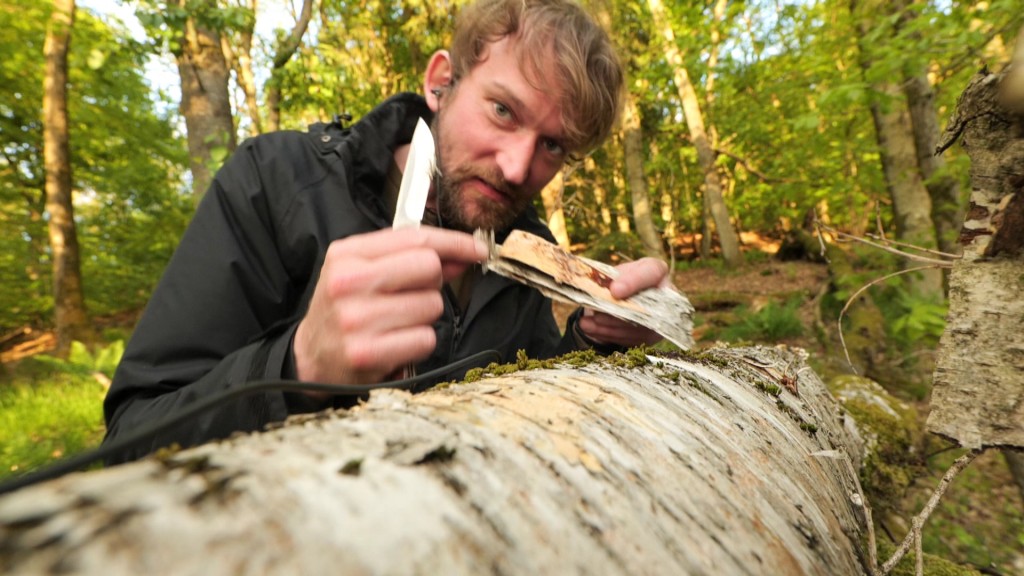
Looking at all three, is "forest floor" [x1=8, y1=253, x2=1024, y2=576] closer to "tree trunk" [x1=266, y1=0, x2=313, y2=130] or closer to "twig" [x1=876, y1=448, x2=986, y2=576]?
"twig" [x1=876, y1=448, x2=986, y2=576]

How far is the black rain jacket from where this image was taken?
48.4 inches

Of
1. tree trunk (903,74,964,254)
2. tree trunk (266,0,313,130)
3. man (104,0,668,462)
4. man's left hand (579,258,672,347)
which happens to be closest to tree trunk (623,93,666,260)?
tree trunk (903,74,964,254)

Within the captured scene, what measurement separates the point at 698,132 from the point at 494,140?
33.1ft

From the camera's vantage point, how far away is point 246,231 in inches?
71.7

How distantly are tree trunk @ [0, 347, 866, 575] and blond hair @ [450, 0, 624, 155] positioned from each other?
179 centimetres

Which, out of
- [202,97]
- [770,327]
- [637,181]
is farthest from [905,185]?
[202,97]

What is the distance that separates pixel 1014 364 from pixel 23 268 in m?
13.5

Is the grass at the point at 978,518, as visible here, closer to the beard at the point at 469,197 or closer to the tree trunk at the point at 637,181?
the beard at the point at 469,197

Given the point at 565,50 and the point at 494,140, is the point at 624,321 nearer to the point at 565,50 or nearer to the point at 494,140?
the point at 494,140

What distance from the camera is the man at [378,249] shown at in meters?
1.00

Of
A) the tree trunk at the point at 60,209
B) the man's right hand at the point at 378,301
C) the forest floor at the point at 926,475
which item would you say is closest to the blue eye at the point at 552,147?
the man's right hand at the point at 378,301

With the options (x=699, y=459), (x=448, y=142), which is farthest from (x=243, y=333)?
(x=699, y=459)

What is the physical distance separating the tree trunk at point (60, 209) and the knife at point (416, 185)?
27.0ft

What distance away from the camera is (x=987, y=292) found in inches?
39.6
